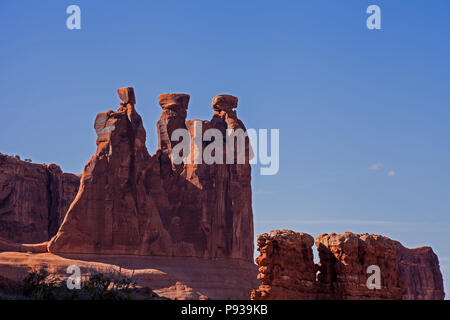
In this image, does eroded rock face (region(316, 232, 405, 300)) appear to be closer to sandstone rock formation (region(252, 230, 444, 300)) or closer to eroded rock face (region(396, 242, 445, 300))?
sandstone rock formation (region(252, 230, 444, 300))

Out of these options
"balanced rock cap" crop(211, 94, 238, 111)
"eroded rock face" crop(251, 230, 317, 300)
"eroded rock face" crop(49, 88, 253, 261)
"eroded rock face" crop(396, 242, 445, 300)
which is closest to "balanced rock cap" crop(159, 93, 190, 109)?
"eroded rock face" crop(49, 88, 253, 261)

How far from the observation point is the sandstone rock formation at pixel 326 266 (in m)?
42.3

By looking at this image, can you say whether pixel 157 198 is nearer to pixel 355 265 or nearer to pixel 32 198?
pixel 32 198

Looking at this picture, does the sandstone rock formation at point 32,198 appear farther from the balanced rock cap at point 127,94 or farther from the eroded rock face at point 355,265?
the eroded rock face at point 355,265

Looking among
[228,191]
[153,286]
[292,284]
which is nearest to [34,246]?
[153,286]

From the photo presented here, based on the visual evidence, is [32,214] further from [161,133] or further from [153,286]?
[153,286]

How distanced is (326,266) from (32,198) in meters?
56.7

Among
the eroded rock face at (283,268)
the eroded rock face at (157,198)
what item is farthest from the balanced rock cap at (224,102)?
Answer: the eroded rock face at (283,268)

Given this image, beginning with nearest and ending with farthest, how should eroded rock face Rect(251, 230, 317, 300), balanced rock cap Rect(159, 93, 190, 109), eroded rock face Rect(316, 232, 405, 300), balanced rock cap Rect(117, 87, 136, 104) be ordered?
eroded rock face Rect(251, 230, 317, 300), eroded rock face Rect(316, 232, 405, 300), balanced rock cap Rect(117, 87, 136, 104), balanced rock cap Rect(159, 93, 190, 109)

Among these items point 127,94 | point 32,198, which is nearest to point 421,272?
point 127,94

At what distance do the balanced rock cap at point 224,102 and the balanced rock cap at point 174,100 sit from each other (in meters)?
3.37

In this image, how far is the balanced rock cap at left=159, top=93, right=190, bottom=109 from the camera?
92.6m

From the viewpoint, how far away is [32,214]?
93.9 m
